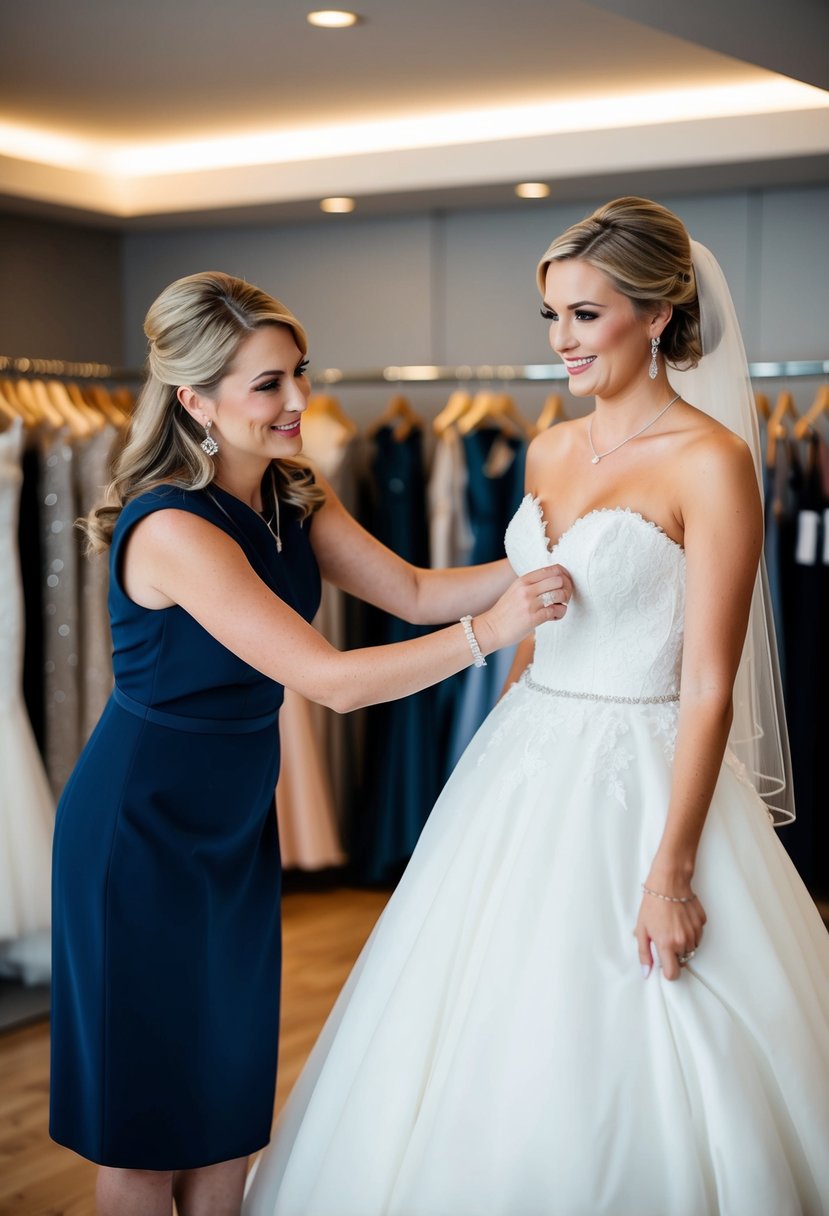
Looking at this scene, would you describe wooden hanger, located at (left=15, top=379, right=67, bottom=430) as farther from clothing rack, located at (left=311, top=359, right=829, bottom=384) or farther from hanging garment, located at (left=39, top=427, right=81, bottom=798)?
clothing rack, located at (left=311, top=359, right=829, bottom=384)

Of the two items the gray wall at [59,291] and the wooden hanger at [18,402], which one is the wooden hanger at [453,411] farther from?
the gray wall at [59,291]

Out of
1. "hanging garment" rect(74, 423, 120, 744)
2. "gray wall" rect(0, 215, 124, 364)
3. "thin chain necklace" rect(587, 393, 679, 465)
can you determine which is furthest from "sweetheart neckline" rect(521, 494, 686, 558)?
"gray wall" rect(0, 215, 124, 364)

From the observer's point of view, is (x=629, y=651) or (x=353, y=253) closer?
(x=629, y=651)

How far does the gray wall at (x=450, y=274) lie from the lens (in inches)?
178

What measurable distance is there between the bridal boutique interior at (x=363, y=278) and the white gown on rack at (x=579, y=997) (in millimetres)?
1184

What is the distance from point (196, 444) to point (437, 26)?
1606 millimetres

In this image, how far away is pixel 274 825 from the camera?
2.49 meters

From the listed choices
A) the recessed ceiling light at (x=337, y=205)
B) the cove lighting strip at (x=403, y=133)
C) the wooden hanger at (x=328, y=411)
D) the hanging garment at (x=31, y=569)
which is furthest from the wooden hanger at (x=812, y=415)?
the hanging garment at (x=31, y=569)

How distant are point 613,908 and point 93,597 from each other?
8.25 ft

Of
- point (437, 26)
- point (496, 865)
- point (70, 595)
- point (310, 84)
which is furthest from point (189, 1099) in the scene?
point (310, 84)

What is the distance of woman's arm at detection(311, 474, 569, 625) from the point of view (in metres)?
2.59

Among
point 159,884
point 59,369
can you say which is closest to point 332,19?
point 59,369

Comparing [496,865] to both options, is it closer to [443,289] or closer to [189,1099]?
[189,1099]

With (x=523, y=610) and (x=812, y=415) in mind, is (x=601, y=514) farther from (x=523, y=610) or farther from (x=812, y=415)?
(x=812, y=415)
